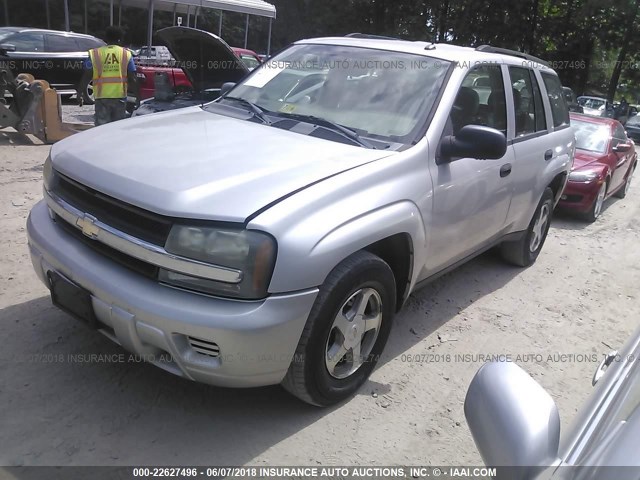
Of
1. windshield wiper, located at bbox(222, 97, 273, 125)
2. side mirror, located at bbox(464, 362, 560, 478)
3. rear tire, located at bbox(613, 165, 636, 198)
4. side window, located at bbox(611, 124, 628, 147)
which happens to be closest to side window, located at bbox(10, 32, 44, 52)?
windshield wiper, located at bbox(222, 97, 273, 125)

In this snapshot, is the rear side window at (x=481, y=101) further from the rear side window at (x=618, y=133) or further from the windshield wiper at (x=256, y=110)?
the rear side window at (x=618, y=133)

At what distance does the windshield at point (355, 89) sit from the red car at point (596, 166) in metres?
4.55

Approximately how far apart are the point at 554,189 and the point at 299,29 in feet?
122

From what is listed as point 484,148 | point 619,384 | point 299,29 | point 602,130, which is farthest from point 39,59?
point 299,29

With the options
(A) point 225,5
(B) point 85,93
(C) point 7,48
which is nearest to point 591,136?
(B) point 85,93

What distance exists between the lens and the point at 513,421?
1421mm

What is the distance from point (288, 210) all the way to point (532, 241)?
3.65 m

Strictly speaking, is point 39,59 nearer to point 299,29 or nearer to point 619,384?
point 619,384

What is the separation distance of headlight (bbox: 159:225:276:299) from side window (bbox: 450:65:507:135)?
178cm

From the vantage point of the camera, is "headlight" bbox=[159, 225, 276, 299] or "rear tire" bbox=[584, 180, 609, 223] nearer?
"headlight" bbox=[159, 225, 276, 299]

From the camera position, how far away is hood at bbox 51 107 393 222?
2.45m

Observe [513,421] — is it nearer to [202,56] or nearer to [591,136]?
[202,56]

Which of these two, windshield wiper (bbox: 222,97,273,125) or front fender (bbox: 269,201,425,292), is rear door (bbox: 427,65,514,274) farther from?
windshield wiper (bbox: 222,97,273,125)

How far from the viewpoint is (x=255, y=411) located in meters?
2.92
